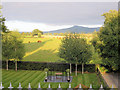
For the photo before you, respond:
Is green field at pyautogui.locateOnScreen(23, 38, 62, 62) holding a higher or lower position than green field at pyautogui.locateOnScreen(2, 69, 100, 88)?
higher

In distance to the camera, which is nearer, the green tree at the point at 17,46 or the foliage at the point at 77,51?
Answer: the foliage at the point at 77,51

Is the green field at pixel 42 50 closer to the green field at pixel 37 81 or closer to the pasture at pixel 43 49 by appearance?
the pasture at pixel 43 49

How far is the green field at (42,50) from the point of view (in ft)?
89.0

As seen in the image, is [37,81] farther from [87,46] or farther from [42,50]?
[42,50]

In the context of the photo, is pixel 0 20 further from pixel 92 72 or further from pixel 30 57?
pixel 92 72

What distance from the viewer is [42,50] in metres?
30.5

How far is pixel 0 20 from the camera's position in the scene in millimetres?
24094

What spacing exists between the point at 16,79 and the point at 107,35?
401 inches

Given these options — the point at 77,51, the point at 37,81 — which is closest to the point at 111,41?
the point at 77,51

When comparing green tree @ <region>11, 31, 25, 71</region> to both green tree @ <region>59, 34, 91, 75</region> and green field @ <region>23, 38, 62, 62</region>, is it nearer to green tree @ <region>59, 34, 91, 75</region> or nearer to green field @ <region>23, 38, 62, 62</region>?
green tree @ <region>59, 34, 91, 75</region>

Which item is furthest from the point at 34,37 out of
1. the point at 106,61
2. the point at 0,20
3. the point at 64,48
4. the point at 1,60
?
the point at 106,61

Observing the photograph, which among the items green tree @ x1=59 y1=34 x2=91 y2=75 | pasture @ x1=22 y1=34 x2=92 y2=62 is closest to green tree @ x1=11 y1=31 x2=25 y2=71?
green tree @ x1=59 y1=34 x2=91 y2=75

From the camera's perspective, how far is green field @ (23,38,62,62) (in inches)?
1068

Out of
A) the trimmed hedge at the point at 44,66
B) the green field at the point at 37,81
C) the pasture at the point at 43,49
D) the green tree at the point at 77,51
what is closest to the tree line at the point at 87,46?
the green tree at the point at 77,51
